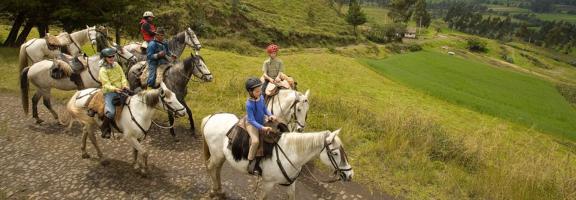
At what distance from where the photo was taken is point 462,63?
164ft

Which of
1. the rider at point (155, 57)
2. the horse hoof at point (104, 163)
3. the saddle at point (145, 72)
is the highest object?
the rider at point (155, 57)

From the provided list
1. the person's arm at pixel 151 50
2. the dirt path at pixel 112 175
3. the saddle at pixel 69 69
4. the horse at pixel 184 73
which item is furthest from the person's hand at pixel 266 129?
the saddle at pixel 69 69

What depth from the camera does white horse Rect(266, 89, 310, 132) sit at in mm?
8969

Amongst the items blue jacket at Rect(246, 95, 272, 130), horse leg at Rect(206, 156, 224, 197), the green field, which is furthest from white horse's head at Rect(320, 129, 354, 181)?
the green field

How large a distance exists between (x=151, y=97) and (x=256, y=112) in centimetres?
305

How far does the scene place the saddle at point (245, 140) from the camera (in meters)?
6.63

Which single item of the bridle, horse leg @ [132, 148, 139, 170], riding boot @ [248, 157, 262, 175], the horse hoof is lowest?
the horse hoof

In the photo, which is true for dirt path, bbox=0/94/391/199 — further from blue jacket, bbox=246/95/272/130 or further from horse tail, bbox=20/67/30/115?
blue jacket, bbox=246/95/272/130

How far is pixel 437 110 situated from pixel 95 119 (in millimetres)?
21948

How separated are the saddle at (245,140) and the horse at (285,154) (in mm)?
106

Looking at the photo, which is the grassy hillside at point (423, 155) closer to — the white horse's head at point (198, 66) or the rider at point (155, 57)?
the rider at point (155, 57)

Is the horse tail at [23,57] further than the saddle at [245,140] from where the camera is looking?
Yes

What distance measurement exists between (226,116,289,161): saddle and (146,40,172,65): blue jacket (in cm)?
503

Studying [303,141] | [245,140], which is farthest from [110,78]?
[303,141]
